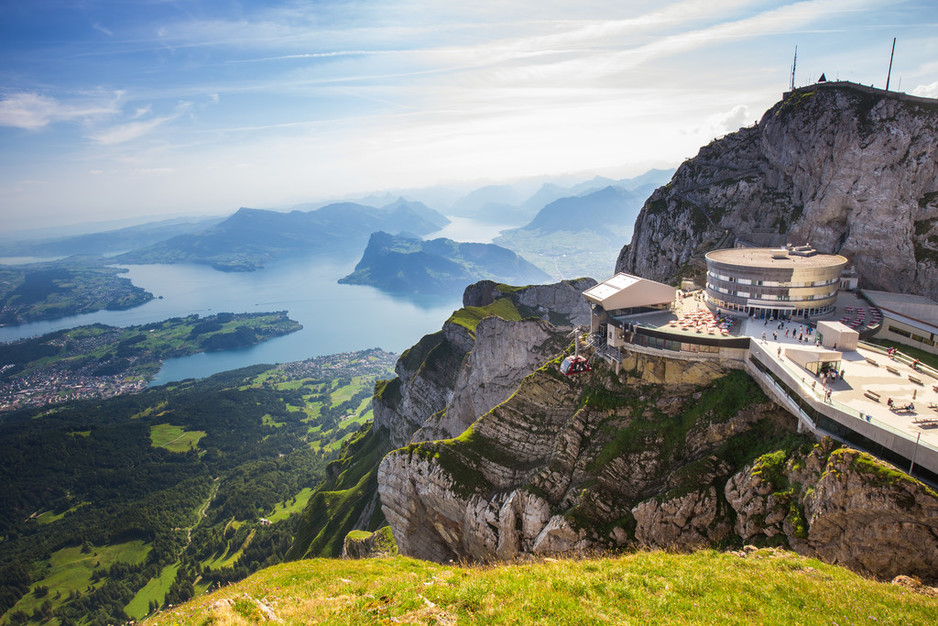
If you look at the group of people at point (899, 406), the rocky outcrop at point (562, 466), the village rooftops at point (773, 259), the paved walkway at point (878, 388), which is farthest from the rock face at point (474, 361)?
the group of people at point (899, 406)

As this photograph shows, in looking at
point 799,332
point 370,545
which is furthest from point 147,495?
point 799,332

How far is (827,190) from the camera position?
61031 millimetres

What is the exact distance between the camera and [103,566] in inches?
4311

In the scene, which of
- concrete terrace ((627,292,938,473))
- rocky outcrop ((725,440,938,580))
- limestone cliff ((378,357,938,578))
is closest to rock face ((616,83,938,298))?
concrete terrace ((627,292,938,473))

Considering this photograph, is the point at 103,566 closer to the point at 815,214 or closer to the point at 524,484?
the point at 524,484

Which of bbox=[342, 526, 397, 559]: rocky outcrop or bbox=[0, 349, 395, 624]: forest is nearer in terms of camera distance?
bbox=[342, 526, 397, 559]: rocky outcrop

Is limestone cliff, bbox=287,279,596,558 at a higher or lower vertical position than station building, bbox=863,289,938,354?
lower

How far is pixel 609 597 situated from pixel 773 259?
43830 mm

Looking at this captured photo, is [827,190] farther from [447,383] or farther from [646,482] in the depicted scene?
[447,383]

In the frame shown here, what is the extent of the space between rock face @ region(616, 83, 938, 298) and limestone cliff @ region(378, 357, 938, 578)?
38.6 meters

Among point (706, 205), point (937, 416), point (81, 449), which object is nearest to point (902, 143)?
point (706, 205)

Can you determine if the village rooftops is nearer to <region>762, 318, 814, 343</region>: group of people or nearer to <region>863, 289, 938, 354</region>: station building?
<region>762, 318, 814, 343</region>: group of people

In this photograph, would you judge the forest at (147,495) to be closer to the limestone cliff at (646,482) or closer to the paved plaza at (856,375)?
the limestone cliff at (646,482)

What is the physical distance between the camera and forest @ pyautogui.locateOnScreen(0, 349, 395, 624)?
10194 centimetres
